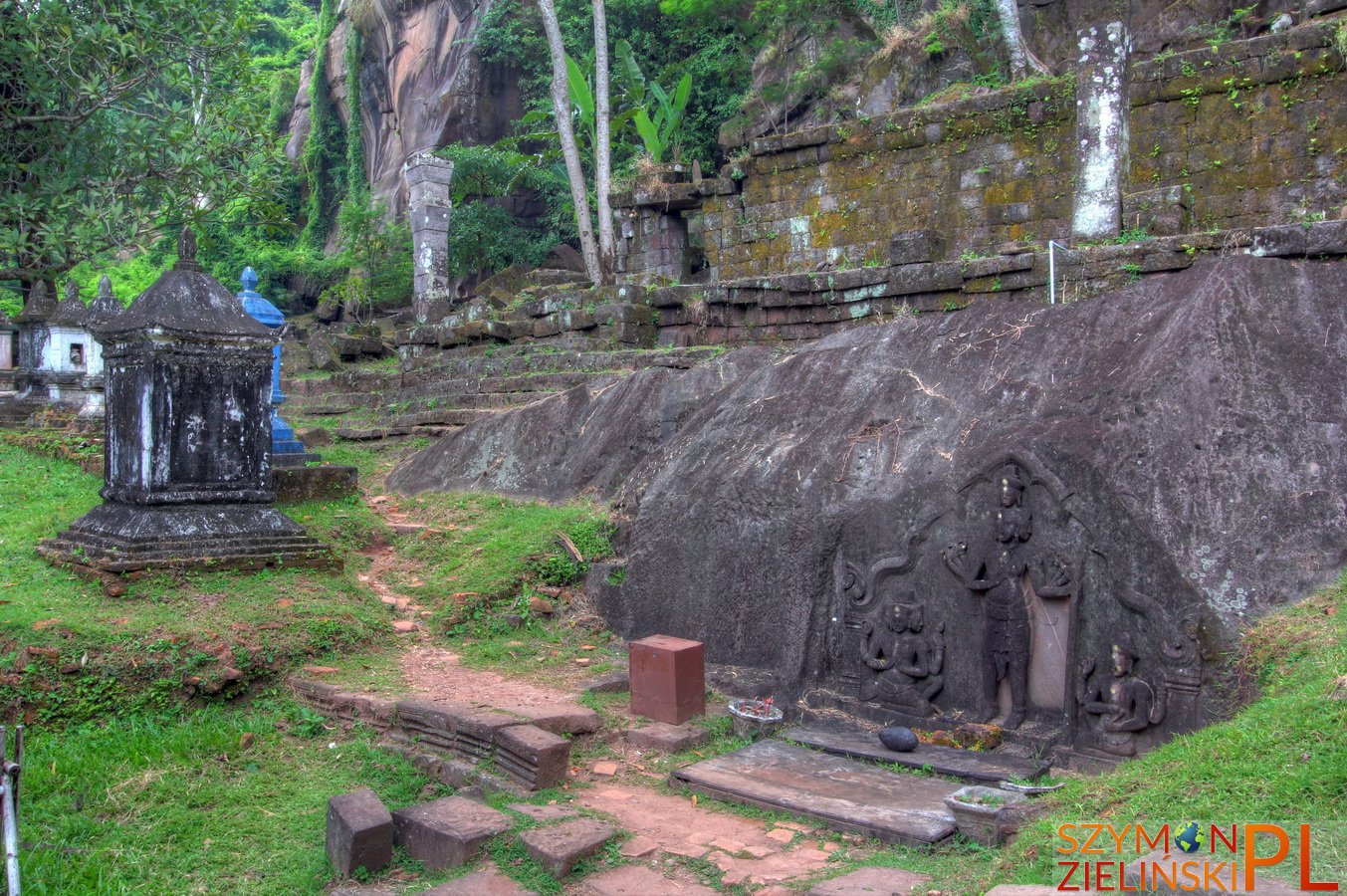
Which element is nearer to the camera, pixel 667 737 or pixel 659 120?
pixel 667 737

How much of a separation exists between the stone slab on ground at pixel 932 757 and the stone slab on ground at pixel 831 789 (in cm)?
7

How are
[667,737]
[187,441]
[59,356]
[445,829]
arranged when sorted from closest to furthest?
[445,829], [667,737], [187,441], [59,356]

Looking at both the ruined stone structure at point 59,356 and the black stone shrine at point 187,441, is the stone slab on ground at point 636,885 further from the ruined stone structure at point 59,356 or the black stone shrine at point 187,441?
the ruined stone structure at point 59,356

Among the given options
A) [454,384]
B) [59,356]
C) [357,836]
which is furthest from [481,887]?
[59,356]

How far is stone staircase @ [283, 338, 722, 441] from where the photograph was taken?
425 inches

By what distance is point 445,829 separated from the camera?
3.77 meters

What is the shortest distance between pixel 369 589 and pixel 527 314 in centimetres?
664

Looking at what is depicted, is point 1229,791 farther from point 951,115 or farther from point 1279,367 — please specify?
point 951,115

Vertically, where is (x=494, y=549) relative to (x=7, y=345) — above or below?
below

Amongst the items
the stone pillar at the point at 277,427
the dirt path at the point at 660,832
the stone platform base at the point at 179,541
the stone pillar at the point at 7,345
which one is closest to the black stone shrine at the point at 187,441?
the stone platform base at the point at 179,541

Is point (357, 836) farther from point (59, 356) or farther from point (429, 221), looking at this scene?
point (429, 221)

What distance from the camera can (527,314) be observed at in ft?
42.5

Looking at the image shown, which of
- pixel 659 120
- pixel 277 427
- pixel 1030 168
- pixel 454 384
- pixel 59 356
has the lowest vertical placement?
pixel 277 427

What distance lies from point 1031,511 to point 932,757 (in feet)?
4.11
